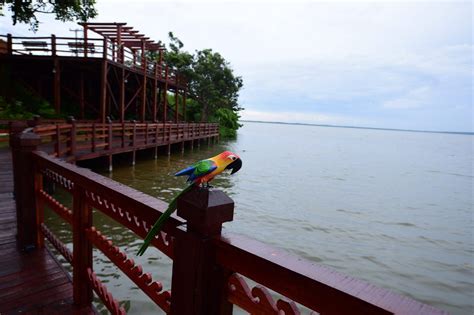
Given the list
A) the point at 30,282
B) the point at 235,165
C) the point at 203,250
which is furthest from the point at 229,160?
the point at 30,282

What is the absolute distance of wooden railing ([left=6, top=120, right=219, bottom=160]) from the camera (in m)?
9.38

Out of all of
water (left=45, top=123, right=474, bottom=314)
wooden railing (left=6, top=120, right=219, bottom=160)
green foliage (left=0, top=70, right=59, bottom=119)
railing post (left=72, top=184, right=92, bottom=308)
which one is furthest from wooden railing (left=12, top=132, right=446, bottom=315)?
green foliage (left=0, top=70, right=59, bottom=119)

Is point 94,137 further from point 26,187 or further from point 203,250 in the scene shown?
point 203,250

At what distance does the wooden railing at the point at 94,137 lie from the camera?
30.8 feet

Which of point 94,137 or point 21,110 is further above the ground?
point 21,110

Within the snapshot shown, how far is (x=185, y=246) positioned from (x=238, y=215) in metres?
8.37

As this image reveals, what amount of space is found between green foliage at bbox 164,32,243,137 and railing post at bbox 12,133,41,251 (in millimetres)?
32352

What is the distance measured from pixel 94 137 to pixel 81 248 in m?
9.78

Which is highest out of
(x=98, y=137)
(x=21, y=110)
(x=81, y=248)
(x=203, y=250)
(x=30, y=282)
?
(x=21, y=110)

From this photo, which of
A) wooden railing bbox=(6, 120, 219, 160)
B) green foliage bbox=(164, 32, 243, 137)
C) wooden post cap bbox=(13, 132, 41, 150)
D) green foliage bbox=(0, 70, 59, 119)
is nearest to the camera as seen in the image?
wooden post cap bbox=(13, 132, 41, 150)

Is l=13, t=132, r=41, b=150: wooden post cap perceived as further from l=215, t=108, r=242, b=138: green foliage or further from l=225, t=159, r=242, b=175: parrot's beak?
l=215, t=108, r=242, b=138: green foliage

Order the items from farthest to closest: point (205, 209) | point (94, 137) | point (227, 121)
Answer: point (227, 121)
point (94, 137)
point (205, 209)

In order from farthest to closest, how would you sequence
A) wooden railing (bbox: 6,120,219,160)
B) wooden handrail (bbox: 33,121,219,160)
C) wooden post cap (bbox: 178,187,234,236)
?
wooden handrail (bbox: 33,121,219,160) < wooden railing (bbox: 6,120,219,160) < wooden post cap (bbox: 178,187,234,236)

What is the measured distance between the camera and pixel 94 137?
11562 millimetres
